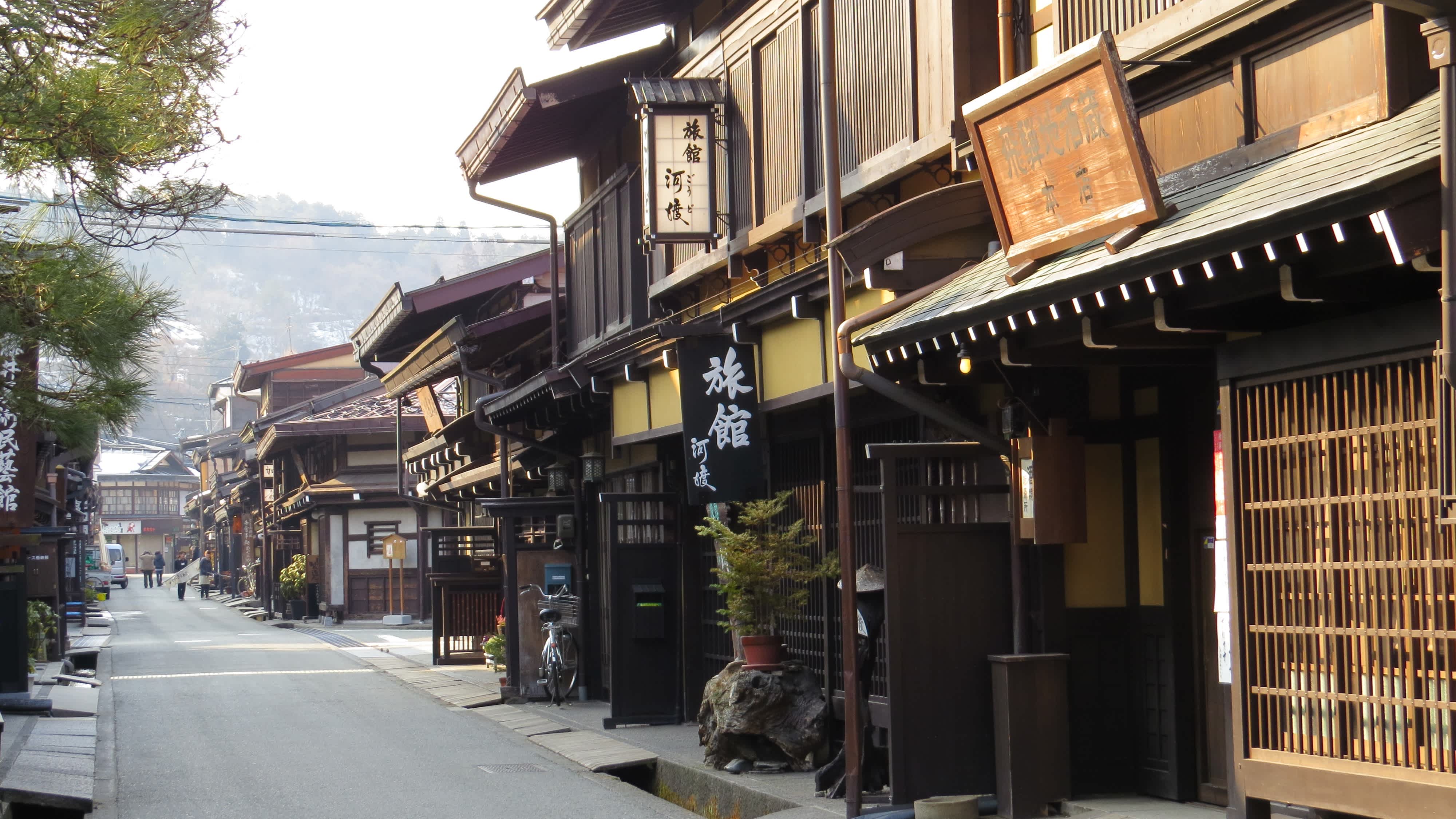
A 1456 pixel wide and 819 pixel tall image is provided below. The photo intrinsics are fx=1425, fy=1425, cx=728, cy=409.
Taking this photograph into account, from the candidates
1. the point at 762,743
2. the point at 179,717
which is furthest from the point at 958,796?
the point at 179,717

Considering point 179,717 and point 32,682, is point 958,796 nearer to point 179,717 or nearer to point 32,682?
point 179,717

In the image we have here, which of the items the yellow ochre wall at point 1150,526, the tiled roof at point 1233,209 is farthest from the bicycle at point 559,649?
the tiled roof at point 1233,209

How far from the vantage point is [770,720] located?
41.3ft

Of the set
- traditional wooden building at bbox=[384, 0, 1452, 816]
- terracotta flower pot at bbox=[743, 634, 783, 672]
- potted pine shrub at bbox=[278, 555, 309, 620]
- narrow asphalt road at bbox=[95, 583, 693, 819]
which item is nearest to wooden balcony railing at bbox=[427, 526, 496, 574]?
narrow asphalt road at bbox=[95, 583, 693, 819]

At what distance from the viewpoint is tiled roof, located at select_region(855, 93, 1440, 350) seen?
→ 5.86 meters

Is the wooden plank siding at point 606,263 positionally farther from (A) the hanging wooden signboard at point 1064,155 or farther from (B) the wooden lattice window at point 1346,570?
(B) the wooden lattice window at point 1346,570

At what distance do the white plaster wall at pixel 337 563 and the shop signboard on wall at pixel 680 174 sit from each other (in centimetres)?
3430

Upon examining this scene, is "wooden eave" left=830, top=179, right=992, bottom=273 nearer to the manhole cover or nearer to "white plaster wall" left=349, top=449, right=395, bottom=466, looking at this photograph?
the manhole cover

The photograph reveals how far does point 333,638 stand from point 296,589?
11.4 meters

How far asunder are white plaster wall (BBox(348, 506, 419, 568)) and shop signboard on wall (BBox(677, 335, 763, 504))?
3389 centimetres

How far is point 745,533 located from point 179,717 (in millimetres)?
9821

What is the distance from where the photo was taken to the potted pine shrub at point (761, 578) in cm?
1284

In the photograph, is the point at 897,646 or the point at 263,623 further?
the point at 263,623

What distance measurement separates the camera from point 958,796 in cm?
964
